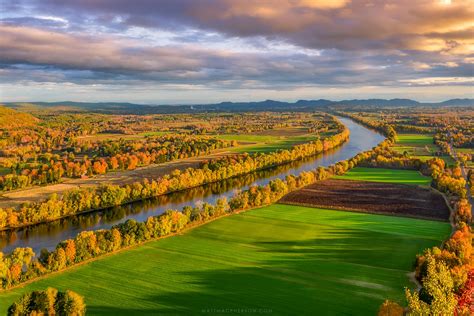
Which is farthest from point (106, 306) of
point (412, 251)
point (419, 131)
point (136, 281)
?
point (419, 131)

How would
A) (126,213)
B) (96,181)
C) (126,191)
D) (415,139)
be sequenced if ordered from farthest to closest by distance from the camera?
(415,139) < (96,181) < (126,191) < (126,213)

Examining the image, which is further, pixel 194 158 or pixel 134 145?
pixel 134 145

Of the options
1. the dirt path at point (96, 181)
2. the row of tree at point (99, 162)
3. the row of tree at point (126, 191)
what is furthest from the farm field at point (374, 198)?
the row of tree at point (99, 162)

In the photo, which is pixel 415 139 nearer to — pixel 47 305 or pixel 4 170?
pixel 4 170

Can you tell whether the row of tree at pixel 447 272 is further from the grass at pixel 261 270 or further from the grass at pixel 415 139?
the grass at pixel 415 139

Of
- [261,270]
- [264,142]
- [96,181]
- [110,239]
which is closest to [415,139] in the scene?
[264,142]

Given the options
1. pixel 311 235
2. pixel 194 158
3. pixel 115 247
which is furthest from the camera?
pixel 194 158

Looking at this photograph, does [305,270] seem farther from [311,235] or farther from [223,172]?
[223,172]
